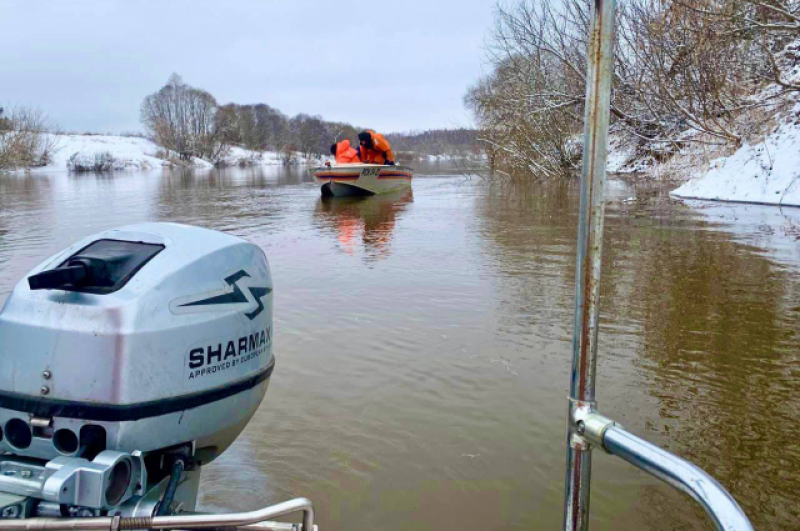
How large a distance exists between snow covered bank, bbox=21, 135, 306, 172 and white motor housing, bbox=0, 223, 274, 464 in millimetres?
50696

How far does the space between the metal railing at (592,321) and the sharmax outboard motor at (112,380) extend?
1.01m

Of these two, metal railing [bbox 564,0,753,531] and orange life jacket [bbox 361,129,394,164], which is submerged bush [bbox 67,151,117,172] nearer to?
orange life jacket [bbox 361,129,394,164]

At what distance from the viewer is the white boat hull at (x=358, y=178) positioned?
1603cm

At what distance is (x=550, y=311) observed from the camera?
460 cm

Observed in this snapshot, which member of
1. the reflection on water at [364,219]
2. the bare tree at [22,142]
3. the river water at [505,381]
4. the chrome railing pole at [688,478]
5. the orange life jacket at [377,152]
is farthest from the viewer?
the bare tree at [22,142]

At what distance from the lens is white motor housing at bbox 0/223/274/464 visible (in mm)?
1466

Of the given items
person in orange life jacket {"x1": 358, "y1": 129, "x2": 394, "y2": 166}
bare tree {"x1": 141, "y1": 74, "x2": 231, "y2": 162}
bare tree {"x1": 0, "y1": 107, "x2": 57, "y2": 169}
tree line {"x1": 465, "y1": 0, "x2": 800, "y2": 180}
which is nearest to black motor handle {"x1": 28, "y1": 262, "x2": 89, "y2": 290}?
tree line {"x1": 465, "y1": 0, "x2": 800, "y2": 180}

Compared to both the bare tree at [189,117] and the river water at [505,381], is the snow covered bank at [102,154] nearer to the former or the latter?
the bare tree at [189,117]

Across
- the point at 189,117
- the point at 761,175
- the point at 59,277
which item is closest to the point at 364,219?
the point at 761,175

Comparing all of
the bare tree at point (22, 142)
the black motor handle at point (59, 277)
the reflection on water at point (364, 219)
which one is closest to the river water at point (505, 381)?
the reflection on water at point (364, 219)

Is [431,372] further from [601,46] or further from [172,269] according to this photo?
[601,46]

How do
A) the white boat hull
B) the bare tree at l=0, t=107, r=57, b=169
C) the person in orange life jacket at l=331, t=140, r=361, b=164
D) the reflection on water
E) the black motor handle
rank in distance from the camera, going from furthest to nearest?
1. the bare tree at l=0, t=107, r=57, b=169
2. the person in orange life jacket at l=331, t=140, r=361, b=164
3. the white boat hull
4. the reflection on water
5. the black motor handle

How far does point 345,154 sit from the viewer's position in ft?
56.3

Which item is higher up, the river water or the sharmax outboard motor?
the sharmax outboard motor
